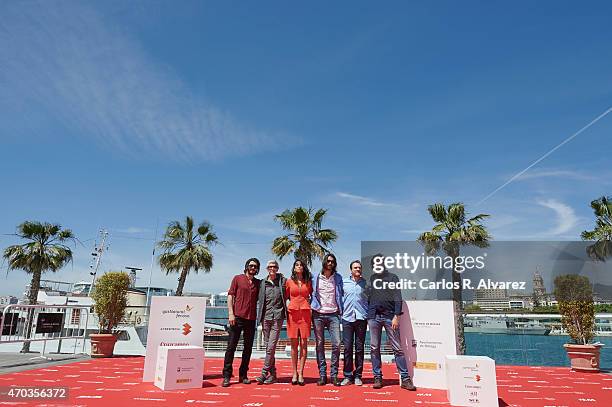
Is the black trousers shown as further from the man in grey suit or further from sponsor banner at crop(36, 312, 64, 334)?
sponsor banner at crop(36, 312, 64, 334)

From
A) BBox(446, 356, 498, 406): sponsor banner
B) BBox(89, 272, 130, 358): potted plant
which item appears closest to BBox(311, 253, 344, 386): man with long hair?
BBox(446, 356, 498, 406): sponsor banner

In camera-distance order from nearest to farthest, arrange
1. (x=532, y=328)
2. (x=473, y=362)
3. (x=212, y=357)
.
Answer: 1. (x=473, y=362)
2. (x=212, y=357)
3. (x=532, y=328)

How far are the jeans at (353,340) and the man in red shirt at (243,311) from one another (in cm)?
135

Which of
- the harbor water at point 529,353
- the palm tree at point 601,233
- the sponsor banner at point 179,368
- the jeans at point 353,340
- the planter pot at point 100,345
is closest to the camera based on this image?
the sponsor banner at point 179,368

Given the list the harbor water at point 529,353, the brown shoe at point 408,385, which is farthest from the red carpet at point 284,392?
the harbor water at point 529,353

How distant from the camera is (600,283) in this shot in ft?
35.6

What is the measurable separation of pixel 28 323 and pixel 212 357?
4.19 metres

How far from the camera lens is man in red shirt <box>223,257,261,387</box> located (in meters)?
5.47

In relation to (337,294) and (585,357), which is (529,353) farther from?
(337,294)

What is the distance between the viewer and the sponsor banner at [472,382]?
4.32 m

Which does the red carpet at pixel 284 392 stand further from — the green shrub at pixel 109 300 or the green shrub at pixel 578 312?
the green shrub at pixel 109 300

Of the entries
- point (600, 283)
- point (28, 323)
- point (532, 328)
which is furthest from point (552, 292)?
point (532, 328)

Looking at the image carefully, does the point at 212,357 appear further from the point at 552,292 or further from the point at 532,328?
the point at 532,328

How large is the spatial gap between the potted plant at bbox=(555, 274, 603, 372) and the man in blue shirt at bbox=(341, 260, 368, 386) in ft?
16.5
